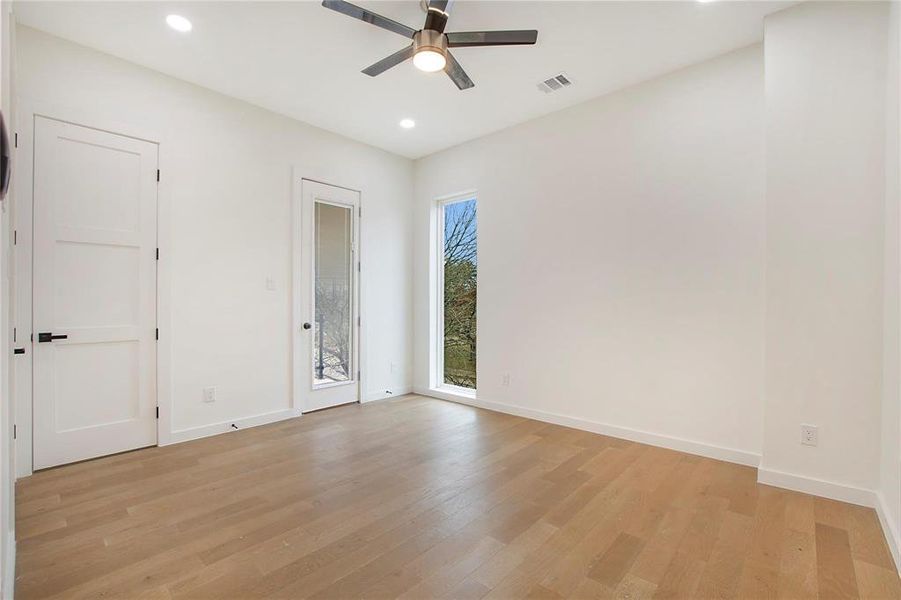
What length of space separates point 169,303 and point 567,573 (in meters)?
3.42

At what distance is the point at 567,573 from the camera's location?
188 cm

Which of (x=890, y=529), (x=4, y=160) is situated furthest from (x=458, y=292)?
(x=4, y=160)

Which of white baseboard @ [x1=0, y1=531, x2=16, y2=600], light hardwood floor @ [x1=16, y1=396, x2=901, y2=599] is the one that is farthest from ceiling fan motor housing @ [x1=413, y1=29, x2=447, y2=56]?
white baseboard @ [x1=0, y1=531, x2=16, y2=600]

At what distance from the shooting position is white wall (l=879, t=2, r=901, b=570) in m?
2.12

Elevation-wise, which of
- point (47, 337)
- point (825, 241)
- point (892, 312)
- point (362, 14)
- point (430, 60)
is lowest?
point (47, 337)

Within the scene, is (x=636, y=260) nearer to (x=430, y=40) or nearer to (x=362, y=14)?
(x=430, y=40)

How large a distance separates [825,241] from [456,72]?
8.30 ft

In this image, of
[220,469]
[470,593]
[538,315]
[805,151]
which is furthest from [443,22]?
[220,469]

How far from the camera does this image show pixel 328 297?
4.64m

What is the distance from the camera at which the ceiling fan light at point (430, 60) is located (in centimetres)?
260

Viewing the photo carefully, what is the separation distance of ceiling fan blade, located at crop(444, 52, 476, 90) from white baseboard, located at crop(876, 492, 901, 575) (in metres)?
3.39

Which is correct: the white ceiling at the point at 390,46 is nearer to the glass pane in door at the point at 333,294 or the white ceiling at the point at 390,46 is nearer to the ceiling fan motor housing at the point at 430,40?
the ceiling fan motor housing at the point at 430,40

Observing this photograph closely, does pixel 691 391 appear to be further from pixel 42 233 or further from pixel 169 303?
pixel 42 233

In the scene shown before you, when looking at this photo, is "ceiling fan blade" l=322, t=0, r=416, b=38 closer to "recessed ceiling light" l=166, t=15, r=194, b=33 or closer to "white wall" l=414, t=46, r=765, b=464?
"recessed ceiling light" l=166, t=15, r=194, b=33
